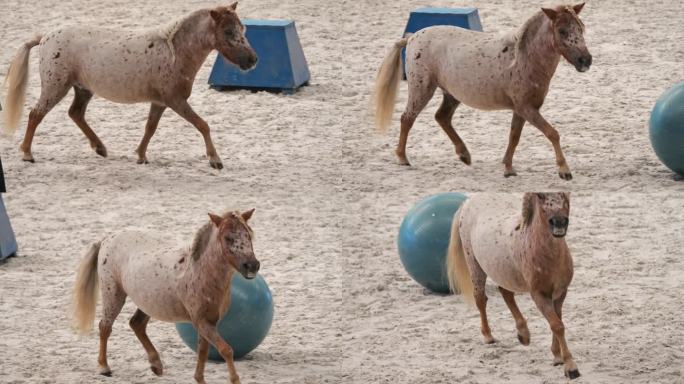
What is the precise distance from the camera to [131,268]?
8.48 metres

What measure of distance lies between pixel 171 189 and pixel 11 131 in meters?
1.65

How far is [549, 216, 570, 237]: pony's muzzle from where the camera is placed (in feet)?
26.5

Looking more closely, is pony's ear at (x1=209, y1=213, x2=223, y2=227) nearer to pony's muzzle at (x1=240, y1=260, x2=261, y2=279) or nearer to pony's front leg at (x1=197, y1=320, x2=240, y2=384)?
pony's muzzle at (x1=240, y1=260, x2=261, y2=279)

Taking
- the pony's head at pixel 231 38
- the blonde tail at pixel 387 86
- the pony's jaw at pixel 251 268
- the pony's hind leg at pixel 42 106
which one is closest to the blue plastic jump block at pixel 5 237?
the pony's hind leg at pixel 42 106

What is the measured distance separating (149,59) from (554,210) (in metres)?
4.82

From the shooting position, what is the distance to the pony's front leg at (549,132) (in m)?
11.5

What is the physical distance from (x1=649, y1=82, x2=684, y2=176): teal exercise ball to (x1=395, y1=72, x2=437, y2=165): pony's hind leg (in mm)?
1737

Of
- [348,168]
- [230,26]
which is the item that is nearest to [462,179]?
[348,168]

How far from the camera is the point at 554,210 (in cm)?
812

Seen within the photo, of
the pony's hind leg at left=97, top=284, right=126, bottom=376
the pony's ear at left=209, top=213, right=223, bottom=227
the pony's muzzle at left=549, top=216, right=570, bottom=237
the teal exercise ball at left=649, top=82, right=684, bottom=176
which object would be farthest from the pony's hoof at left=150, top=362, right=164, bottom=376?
the teal exercise ball at left=649, top=82, right=684, bottom=176

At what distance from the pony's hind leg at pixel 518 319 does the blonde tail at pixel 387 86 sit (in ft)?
11.9

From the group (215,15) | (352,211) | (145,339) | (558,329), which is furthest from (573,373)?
(215,15)

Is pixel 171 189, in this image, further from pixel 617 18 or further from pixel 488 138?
pixel 617 18

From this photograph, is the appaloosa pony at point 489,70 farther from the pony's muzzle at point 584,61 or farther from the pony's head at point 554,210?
the pony's head at point 554,210
